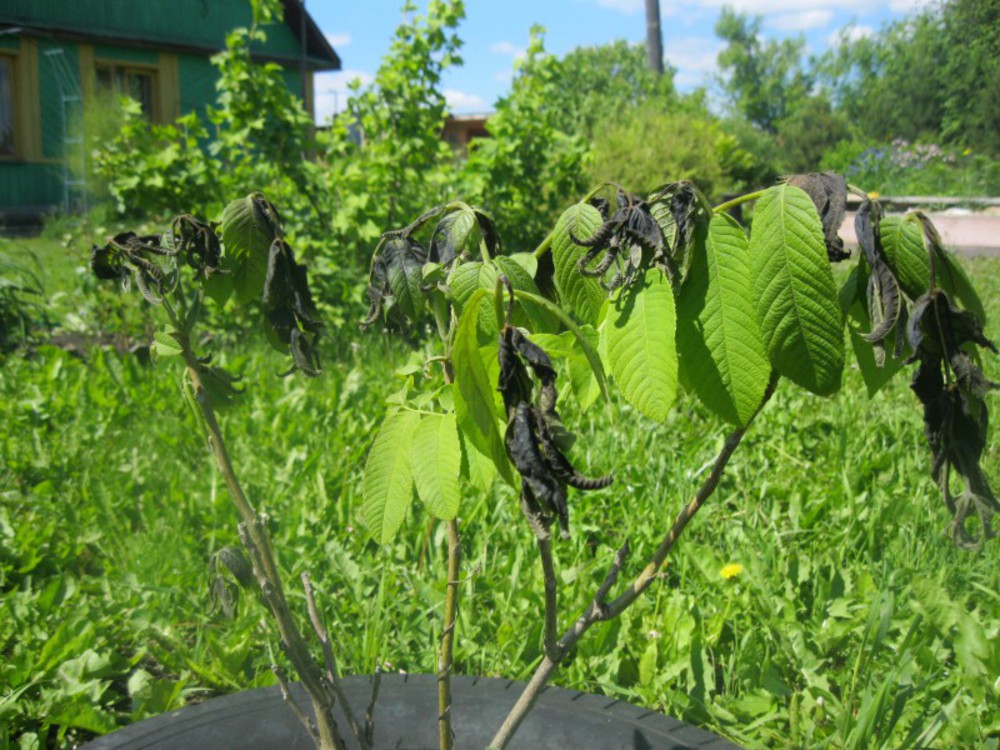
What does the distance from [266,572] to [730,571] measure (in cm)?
155

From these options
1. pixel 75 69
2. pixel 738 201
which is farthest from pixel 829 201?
pixel 75 69

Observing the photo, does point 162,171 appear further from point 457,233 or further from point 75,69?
point 75,69

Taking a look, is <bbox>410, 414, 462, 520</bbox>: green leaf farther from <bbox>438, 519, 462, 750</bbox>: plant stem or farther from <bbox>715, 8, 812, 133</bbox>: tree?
<bbox>715, 8, 812, 133</bbox>: tree

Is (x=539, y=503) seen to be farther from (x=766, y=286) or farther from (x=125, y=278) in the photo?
(x=125, y=278)

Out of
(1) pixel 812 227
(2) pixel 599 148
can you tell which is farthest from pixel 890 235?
(2) pixel 599 148

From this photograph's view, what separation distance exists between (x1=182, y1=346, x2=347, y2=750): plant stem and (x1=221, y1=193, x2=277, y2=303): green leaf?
0.39ft

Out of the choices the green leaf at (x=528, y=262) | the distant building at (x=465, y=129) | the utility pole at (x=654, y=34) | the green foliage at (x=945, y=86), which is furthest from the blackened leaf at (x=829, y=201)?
the distant building at (x=465, y=129)

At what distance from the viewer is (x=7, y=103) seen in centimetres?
1716

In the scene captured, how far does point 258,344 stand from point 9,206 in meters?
13.8

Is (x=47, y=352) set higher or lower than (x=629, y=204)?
lower

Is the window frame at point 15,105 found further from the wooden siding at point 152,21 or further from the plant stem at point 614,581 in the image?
the plant stem at point 614,581

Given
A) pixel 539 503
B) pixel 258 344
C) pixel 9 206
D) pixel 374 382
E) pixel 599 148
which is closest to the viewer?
pixel 539 503

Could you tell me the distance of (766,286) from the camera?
90 centimetres

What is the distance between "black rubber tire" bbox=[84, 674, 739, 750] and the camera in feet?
4.73
